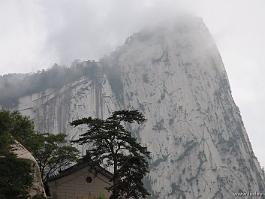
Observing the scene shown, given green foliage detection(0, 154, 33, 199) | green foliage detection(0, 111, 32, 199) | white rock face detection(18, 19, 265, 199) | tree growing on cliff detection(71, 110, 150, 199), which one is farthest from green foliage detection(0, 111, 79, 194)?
white rock face detection(18, 19, 265, 199)

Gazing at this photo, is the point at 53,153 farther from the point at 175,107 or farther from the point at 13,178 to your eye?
the point at 175,107

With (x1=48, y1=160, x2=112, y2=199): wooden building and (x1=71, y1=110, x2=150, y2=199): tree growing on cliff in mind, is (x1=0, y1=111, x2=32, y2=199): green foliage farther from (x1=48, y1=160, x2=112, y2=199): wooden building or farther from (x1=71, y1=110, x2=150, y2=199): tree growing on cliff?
(x1=48, y1=160, x2=112, y2=199): wooden building

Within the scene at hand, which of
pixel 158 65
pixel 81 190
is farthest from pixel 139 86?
A: pixel 81 190

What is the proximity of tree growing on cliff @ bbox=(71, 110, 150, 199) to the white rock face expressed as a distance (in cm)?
7777

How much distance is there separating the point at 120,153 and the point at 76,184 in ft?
36.8

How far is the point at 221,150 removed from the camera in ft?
366

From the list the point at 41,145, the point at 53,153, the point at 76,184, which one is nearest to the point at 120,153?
the point at 41,145

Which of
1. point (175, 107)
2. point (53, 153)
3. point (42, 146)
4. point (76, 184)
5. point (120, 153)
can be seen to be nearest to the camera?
point (120, 153)

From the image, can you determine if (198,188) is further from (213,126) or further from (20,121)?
(20,121)

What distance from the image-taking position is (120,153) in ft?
95.0

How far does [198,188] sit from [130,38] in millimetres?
53726

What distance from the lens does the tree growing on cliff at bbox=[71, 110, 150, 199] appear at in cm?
2708

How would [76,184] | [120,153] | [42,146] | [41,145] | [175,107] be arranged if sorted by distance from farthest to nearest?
[175,107] < [76,184] < [42,146] < [41,145] < [120,153]

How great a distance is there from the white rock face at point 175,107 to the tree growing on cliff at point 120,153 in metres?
77.8
